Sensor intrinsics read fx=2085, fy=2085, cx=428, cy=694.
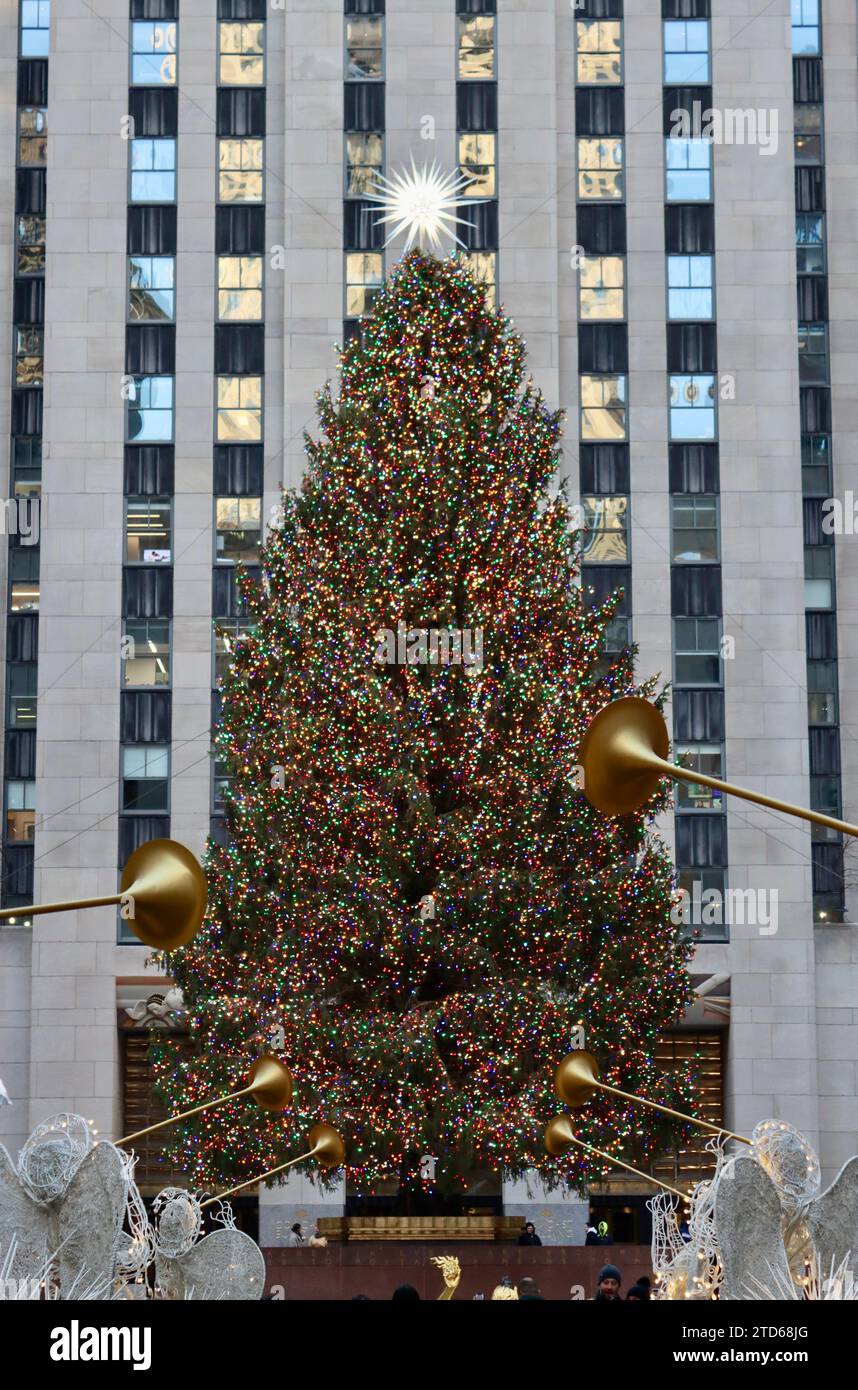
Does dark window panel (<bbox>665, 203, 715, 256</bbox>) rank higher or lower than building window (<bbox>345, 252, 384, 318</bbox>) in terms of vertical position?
higher

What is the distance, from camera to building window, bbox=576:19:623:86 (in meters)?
52.4

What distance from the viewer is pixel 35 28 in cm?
5341

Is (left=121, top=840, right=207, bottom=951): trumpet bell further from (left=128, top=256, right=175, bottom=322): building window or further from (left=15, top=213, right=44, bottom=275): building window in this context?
(left=15, top=213, right=44, bottom=275): building window

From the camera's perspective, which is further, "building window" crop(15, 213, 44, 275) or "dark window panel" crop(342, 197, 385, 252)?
"building window" crop(15, 213, 44, 275)

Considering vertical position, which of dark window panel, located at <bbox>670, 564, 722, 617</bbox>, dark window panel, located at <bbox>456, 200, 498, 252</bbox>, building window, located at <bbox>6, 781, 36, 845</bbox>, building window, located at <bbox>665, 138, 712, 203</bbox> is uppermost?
building window, located at <bbox>665, 138, 712, 203</bbox>

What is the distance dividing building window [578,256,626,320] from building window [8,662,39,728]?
16018mm

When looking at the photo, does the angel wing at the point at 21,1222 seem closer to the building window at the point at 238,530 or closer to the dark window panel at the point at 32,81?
the building window at the point at 238,530

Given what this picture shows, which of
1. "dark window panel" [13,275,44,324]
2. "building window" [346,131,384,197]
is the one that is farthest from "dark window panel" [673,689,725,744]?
"dark window panel" [13,275,44,324]

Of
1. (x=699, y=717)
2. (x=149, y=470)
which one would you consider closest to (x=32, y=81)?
(x=149, y=470)

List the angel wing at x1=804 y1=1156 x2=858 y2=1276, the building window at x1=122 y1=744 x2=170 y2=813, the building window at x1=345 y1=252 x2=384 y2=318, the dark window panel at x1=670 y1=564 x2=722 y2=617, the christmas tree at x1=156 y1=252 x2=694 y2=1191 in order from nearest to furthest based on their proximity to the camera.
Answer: the angel wing at x1=804 y1=1156 x2=858 y2=1276 < the christmas tree at x1=156 y1=252 x2=694 y2=1191 < the building window at x1=122 y1=744 x2=170 y2=813 < the dark window panel at x1=670 y1=564 x2=722 y2=617 < the building window at x1=345 y1=252 x2=384 y2=318

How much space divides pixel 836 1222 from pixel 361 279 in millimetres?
42009

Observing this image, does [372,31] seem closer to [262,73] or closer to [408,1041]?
[262,73]

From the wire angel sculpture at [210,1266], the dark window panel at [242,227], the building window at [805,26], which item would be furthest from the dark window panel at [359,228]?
the wire angel sculpture at [210,1266]

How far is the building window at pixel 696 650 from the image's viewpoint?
49.6 meters
